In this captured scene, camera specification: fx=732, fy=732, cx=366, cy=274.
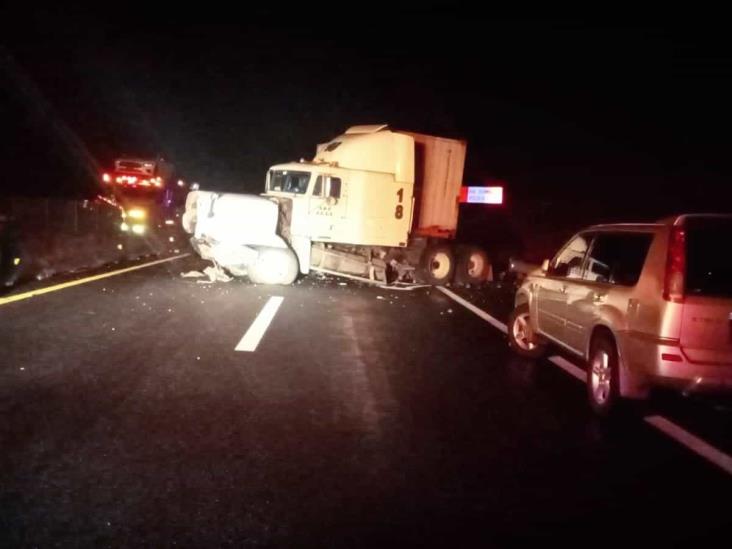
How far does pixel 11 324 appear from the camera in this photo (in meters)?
9.95

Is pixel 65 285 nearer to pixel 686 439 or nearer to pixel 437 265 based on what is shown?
pixel 437 265

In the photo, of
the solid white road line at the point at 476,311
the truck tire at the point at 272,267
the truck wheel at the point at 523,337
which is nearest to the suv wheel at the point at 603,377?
the truck wheel at the point at 523,337

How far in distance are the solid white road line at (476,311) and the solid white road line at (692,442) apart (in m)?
5.06

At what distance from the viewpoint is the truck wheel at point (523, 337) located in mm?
9469

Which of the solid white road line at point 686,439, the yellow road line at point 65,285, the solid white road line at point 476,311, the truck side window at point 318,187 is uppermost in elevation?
the truck side window at point 318,187

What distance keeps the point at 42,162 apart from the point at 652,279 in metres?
61.4

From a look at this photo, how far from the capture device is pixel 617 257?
7043mm

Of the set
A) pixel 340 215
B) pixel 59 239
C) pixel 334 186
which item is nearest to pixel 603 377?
pixel 340 215

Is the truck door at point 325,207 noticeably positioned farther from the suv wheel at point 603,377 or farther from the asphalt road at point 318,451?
the suv wheel at point 603,377

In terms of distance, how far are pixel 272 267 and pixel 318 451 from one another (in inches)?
470

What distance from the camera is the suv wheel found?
261 inches

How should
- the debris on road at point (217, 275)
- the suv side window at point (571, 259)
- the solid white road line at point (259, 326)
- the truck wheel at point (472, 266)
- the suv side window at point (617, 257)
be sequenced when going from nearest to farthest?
the suv side window at point (617, 257) < the suv side window at point (571, 259) < the solid white road line at point (259, 326) < the debris on road at point (217, 275) < the truck wheel at point (472, 266)

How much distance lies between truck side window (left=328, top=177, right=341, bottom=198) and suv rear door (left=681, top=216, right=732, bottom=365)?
485 inches

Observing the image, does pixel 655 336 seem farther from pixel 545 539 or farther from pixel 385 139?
pixel 385 139
